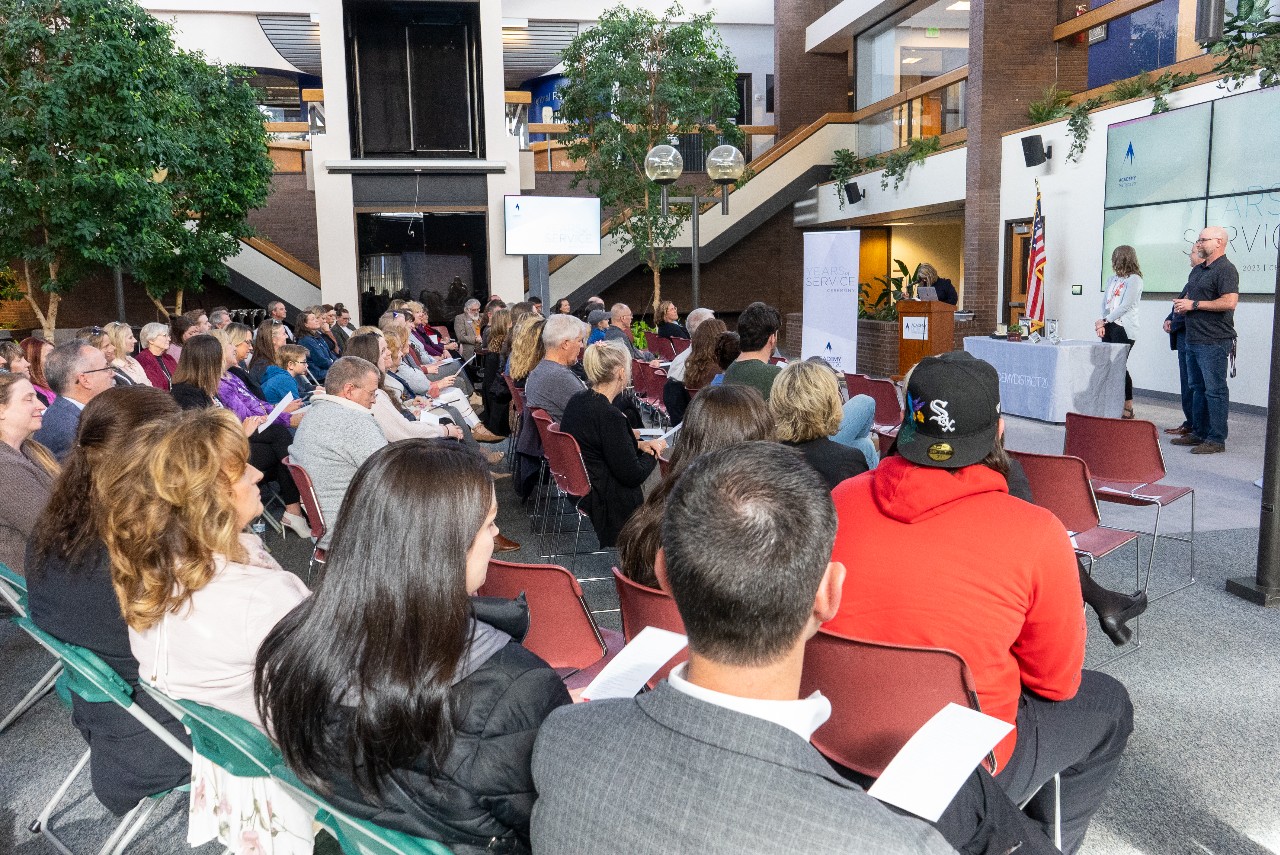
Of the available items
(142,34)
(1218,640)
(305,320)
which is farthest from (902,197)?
(1218,640)

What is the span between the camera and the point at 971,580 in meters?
1.75

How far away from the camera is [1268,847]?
2373 millimetres

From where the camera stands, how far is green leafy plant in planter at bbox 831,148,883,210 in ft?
52.4

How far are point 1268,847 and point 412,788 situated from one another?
2183mm

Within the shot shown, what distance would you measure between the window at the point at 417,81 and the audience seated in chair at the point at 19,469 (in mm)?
12079

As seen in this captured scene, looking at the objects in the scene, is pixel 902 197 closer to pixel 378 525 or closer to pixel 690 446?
pixel 690 446

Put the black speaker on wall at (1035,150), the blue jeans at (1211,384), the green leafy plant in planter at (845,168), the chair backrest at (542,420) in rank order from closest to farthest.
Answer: the chair backrest at (542,420) < the blue jeans at (1211,384) < the black speaker on wall at (1035,150) < the green leafy plant in planter at (845,168)

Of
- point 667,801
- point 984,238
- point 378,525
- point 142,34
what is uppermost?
point 142,34

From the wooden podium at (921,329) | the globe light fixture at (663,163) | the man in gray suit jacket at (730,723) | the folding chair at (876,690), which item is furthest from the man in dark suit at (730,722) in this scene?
the wooden podium at (921,329)

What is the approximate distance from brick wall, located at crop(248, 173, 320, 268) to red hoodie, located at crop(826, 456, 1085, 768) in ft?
53.3

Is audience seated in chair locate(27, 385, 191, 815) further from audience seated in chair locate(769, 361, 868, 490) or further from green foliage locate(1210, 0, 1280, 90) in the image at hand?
green foliage locate(1210, 0, 1280, 90)

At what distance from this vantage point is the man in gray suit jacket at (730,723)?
0.92m

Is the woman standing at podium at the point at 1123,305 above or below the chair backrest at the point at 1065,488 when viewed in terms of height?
above

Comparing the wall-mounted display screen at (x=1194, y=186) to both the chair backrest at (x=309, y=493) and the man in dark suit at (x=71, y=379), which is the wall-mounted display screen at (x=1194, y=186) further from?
the man in dark suit at (x=71, y=379)
